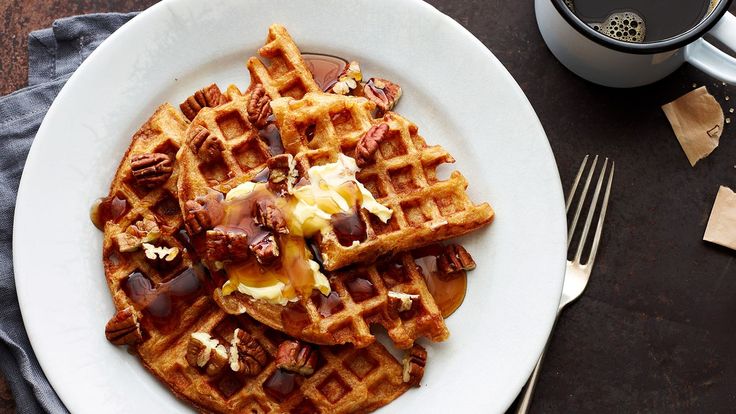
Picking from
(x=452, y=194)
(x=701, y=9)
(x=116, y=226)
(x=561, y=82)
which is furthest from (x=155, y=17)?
(x=701, y=9)

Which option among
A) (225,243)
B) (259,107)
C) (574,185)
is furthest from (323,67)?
(574,185)

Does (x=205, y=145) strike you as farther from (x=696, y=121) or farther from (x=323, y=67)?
(x=696, y=121)

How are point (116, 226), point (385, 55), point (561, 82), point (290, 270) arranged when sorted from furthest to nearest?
point (561, 82) < point (385, 55) < point (116, 226) < point (290, 270)

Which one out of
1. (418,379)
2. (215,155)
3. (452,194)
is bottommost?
(418,379)

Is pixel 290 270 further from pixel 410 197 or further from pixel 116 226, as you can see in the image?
pixel 116 226

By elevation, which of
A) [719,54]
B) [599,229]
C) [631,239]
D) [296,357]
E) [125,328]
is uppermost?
[719,54]

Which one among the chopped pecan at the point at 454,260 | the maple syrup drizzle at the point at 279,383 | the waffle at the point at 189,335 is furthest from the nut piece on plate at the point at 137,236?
the chopped pecan at the point at 454,260

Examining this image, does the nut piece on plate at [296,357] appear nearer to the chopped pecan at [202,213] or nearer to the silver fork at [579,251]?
the chopped pecan at [202,213]
